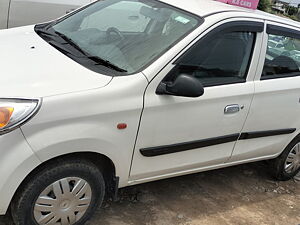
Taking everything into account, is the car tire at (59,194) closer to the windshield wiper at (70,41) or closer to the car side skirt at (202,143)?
the car side skirt at (202,143)

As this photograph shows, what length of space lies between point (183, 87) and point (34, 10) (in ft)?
11.7

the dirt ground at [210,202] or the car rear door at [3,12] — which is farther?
the car rear door at [3,12]

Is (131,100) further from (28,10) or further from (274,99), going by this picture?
(28,10)

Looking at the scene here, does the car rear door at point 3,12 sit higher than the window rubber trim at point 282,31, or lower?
lower

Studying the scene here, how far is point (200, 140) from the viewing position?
332 cm

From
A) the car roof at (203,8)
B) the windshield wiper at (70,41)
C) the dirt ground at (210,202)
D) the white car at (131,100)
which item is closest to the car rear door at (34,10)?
the white car at (131,100)

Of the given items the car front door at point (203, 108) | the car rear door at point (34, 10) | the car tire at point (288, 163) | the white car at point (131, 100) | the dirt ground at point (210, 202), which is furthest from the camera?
the car rear door at point (34, 10)

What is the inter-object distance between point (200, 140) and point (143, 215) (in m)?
0.75

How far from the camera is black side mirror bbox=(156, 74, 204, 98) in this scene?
292 centimetres

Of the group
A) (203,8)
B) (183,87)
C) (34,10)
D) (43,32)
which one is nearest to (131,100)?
(183,87)

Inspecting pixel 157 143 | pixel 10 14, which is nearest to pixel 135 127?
pixel 157 143

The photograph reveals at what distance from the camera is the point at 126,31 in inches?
135

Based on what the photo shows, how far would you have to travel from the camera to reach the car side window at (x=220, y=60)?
3.17 m

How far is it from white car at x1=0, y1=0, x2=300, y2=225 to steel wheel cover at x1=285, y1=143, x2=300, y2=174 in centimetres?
25
